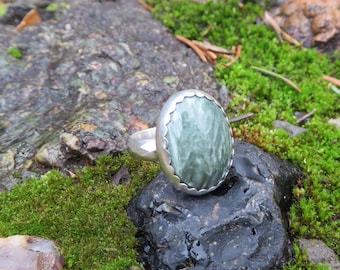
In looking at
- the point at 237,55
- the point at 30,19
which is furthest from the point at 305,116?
the point at 30,19

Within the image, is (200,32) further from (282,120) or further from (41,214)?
(41,214)

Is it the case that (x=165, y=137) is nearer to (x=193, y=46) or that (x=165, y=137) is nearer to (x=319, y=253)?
(x=319, y=253)

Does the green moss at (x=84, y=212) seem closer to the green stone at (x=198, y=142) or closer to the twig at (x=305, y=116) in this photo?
the green stone at (x=198, y=142)

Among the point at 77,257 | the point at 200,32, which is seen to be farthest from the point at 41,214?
the point at 200,32

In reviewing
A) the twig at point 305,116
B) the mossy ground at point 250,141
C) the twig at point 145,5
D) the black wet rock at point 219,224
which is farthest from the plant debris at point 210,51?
the black wet rock at point 219,224

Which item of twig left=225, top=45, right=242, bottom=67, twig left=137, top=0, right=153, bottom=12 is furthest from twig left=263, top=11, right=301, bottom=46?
twig left=137, top=0, right=153, bottom=12
